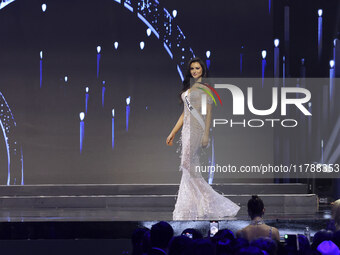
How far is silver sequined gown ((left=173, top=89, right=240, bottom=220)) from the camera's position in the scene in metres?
5.42

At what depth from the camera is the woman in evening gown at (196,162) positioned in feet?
17.8

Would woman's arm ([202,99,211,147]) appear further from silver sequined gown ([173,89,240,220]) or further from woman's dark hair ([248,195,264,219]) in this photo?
woman's dark hair ([248,195,264,219])

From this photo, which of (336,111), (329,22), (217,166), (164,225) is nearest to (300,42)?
(329,22)

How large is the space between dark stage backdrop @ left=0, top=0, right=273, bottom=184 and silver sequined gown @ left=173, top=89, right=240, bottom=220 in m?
1.99

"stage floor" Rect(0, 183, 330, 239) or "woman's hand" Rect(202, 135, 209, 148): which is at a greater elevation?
"woman's hand" Rect(202, 135, 209, 148)

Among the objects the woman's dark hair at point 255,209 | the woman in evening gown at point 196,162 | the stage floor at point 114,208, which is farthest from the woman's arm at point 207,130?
the woman's dark hair at point 255,209

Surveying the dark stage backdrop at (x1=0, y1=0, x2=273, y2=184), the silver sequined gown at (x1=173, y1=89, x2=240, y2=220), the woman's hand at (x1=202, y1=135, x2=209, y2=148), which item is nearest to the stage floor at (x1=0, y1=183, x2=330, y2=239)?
the silver sequined gown at (x1=173, y1=89, x2=240, y2=220)

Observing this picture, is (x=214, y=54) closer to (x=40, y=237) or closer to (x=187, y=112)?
(x=187, y=112)

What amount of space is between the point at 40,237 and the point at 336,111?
398 cm

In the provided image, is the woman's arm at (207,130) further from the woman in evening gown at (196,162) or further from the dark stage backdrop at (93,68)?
the dark stage backdrop at (93,68)

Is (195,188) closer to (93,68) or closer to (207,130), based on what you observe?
(207,130)

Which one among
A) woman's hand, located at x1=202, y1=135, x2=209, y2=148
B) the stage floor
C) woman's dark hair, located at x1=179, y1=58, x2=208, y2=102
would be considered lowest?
the stage floor

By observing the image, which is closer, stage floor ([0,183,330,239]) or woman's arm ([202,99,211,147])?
stage floor ([0,183,330,239])

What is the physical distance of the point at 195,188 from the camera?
5453 mm
